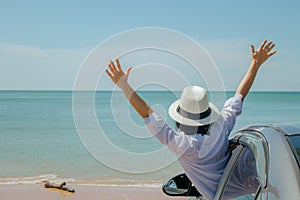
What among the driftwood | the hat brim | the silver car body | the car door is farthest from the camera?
the driftwood

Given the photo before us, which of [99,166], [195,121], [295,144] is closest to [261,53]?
[195,121]

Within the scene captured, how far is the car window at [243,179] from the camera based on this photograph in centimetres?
230

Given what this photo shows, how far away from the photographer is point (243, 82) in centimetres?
353

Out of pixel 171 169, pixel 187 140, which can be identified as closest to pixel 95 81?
pixel 187 140

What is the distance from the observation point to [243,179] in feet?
8.42

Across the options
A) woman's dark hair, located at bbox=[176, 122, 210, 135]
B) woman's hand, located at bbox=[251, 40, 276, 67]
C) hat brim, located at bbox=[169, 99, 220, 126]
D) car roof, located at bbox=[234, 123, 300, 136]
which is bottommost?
car roof, located at bbox=[234, 123, 300, 136]

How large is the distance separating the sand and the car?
21.3ft

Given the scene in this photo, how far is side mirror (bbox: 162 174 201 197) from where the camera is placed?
10.6 feet

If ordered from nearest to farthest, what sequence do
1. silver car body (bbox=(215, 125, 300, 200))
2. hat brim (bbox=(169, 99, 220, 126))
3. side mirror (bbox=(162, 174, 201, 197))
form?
silver car body (bbox=(215, 125, 300, 200)), hat brim (bbox=(169, 99, 220, 126)), side mirror (bbox=(162, 174, 201, 197))

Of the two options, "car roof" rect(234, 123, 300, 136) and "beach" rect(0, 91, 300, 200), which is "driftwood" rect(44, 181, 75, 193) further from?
"car roof" rect(234, 123, 300, 136)

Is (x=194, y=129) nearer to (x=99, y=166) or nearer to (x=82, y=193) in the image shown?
(x=82, y=193)

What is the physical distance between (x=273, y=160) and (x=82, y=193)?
27.4ft

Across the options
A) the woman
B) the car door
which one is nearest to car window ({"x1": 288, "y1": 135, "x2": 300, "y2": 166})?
the car door

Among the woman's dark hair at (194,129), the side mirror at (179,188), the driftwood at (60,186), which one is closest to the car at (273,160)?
the woman's dark hair at (194,129)
